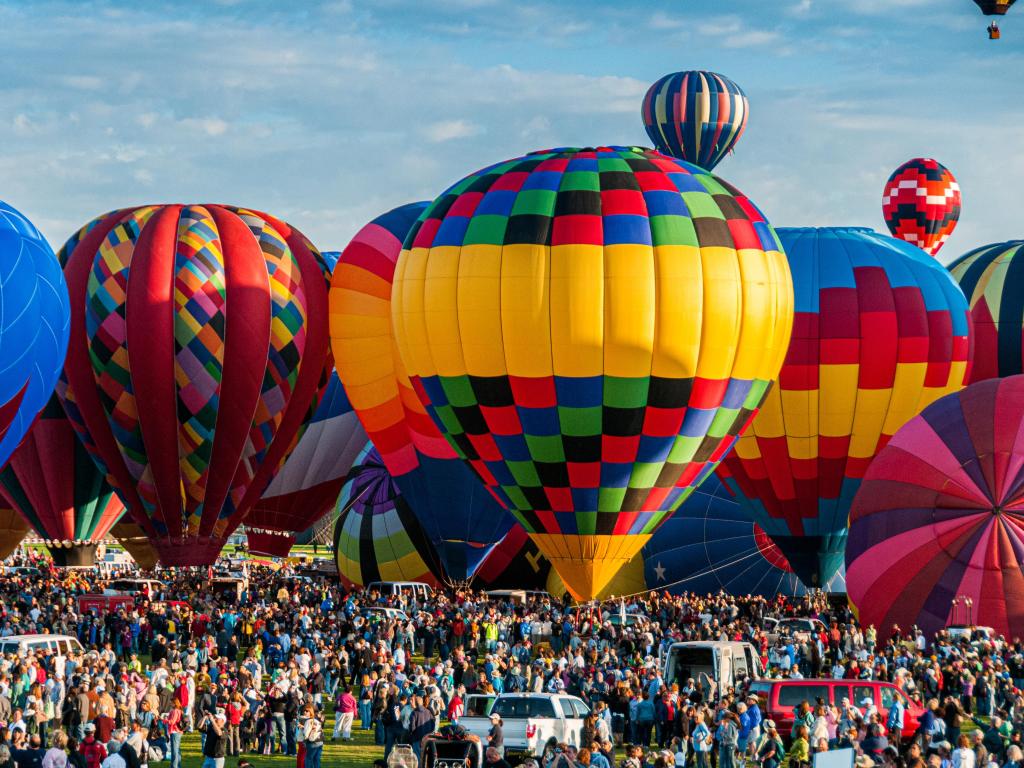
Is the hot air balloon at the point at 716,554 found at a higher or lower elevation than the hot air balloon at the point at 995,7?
lower

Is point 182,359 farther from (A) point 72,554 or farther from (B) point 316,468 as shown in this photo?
(A) point 72,554

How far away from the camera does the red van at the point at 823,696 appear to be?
17953mm

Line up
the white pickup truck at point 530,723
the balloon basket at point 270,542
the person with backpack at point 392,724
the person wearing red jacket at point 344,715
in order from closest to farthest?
1. the white pickup truck at point 530,723
2. the person with backpack at point 392,724
3. the person wearing red jacket at point 344,715
4. the balloon basket at point 270,542

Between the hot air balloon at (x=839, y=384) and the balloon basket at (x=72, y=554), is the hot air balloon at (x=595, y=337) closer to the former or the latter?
the hot air balloon at (x=839, y=384)

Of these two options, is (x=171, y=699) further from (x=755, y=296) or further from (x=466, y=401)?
(x=755, y=296)

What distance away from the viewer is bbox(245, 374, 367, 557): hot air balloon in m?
44.9

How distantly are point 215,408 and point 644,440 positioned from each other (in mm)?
11867

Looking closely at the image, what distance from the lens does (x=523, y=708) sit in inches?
704

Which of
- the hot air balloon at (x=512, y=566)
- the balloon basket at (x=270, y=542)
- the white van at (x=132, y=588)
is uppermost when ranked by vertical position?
the balloon basket at (x=270, y=542)

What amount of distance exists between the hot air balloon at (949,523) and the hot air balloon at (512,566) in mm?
10707

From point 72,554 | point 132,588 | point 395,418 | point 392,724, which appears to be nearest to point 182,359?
point 395,418

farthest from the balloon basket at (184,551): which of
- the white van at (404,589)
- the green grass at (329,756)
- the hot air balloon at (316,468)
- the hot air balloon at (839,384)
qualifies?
the green grass at (329,756)

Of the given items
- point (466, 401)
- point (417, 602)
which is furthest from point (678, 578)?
point (466, 401)

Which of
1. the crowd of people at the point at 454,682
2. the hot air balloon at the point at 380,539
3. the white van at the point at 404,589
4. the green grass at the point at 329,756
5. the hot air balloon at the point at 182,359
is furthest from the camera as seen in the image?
the hot air balloon at the point at 380,539
